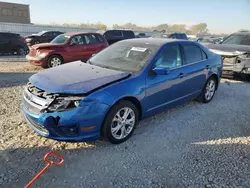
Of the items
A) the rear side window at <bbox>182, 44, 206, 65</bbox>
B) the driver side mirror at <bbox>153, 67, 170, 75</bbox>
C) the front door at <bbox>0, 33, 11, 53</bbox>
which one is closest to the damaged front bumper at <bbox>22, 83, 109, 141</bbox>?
the driver side mirror at <bbox>153, 67, 170, 75</bbox>

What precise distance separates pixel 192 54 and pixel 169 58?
0.86m

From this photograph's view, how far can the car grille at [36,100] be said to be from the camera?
2.90m

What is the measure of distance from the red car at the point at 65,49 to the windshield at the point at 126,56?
4.16 meters

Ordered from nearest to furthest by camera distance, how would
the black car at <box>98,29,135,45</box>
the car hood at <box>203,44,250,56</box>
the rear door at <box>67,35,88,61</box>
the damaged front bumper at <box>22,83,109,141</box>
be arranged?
Result: the damaged front bumper at <box>22,83,109,141</box>, the car hood at <box>203,44,250,56</box>, the rear door at <box>67,35,88,61</box>, the black car at <box>98,29,135,45</box>

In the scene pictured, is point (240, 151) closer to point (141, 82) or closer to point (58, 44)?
point (141, 82)

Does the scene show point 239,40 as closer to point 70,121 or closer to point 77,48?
point 77,48

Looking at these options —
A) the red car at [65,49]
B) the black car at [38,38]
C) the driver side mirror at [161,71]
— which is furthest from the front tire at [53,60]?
the black car at [38,38]

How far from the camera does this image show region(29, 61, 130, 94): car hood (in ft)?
9.59

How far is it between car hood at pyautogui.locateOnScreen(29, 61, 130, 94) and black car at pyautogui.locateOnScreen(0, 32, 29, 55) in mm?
11408

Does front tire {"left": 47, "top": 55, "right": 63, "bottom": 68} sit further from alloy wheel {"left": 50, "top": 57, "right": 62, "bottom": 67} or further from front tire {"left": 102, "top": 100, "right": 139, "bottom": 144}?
front tire {"left": 102, "top": 100, "right": 139, "bottom": 144}

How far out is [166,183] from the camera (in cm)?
258

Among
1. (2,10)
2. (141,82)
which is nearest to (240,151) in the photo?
(141,82)

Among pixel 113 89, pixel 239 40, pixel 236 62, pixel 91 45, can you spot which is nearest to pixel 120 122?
pixel 113 89

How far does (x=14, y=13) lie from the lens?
5184 cm
